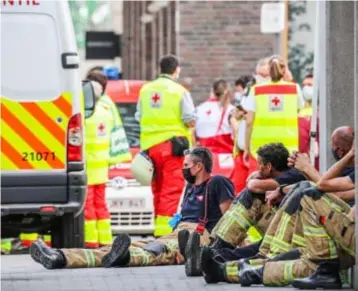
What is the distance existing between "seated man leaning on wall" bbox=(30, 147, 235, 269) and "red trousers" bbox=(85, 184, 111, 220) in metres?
3.79

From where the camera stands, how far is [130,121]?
22266 mm

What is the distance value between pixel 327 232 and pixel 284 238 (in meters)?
0.93

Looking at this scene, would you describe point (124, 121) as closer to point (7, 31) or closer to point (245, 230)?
point (7, 31)

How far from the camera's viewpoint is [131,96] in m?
22.4

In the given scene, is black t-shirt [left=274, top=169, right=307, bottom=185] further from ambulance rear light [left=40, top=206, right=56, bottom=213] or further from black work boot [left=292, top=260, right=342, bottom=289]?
ambulance rear light [left=40, top=206, right=56, bottom=213]

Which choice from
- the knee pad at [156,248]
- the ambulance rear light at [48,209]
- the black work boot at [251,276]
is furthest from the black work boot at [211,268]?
the ambulance rear light at [48,209]

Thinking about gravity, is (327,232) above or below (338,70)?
below

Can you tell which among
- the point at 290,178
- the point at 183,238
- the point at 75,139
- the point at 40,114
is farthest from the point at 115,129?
Result: the point at 290,178

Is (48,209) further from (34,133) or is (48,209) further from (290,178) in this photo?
(290,178)

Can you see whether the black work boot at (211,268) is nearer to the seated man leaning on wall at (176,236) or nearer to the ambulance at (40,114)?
the seated man leaning on wall at (176,236)

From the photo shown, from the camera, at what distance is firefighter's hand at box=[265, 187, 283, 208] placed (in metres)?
14.0

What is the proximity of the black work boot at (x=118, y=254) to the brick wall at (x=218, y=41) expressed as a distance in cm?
1776

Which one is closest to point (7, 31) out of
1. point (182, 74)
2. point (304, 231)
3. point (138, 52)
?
point (304, 231)

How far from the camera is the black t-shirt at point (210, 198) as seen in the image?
49.2 ft
